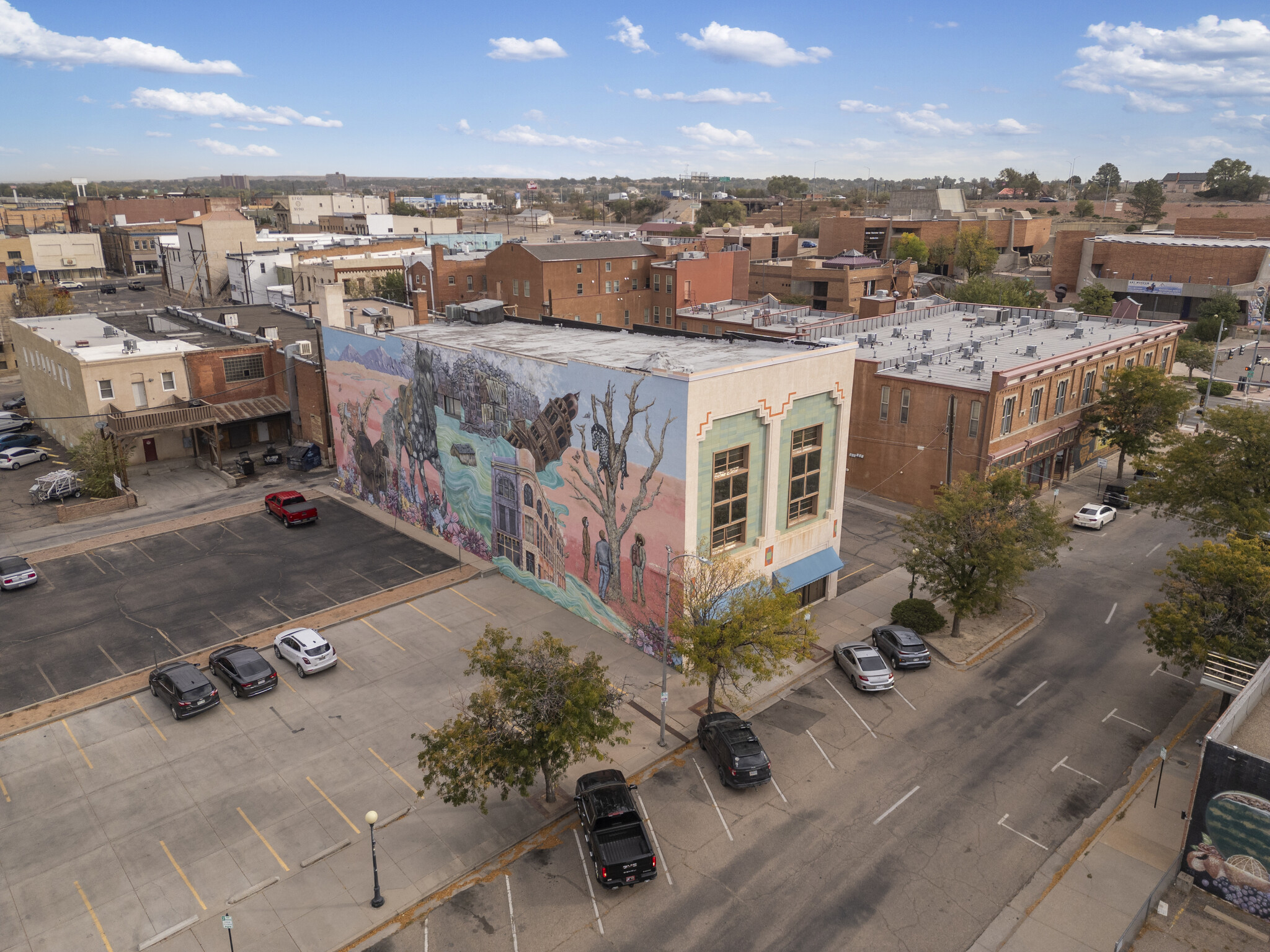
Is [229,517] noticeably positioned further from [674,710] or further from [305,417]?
[674,710]

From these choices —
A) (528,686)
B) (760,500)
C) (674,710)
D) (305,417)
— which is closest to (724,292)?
(305,417)

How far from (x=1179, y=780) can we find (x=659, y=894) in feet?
58.3

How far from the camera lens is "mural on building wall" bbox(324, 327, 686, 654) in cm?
3259

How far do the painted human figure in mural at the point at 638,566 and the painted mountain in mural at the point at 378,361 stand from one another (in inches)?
721

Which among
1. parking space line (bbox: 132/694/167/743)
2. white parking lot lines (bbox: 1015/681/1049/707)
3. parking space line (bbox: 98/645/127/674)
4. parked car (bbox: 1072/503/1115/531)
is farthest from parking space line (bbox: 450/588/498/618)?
parked car (bbox: 1072/503/1115/531)

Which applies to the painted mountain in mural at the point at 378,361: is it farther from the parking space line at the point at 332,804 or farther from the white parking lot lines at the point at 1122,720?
the white parking lot lines at the point at 1122,720

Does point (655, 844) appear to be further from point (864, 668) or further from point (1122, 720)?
point (1122, 720)

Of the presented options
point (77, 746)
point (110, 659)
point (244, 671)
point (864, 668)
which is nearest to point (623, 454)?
point (864, 668)

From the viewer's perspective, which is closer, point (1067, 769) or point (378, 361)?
point (1067, 769)

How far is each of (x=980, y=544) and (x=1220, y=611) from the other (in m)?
8.22

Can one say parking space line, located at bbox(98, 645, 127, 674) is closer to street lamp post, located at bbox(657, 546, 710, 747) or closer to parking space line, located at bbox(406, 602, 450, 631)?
parking space line, located at bbox(406, 602, 450, 631)

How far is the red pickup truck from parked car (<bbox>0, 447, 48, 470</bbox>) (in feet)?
80.2

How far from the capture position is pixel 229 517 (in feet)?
164

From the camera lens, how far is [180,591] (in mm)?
40500
